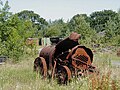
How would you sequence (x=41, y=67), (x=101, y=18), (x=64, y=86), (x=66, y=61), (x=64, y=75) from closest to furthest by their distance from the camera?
1. (x=64, y=86)
2. (x=64, y=75)
3. (x=66, y=61)
4. (x=41, y=67)
5. (x=101, y=18)

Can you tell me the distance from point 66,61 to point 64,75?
29.3 inches

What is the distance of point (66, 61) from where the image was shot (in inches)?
376

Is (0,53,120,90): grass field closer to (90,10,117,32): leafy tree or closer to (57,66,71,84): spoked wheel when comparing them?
(57,66,71,84): spoked wheel

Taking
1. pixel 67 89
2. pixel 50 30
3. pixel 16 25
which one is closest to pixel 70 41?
pixel 67 89

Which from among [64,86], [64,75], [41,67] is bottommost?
[64,86]

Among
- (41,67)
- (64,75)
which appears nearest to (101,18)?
(41,67)

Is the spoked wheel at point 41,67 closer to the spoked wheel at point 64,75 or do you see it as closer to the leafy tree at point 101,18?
the spoked wheel at point 64,75

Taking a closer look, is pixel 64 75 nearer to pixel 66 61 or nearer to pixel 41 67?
pixel 66 61

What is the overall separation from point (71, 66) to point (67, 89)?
1.75 meters

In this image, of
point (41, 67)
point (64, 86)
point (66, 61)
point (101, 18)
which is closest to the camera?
point (64, 86)

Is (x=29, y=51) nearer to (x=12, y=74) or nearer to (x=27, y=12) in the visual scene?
(x=12, y=74)

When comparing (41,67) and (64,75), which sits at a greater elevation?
(41,67)

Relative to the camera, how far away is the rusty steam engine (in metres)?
9.06

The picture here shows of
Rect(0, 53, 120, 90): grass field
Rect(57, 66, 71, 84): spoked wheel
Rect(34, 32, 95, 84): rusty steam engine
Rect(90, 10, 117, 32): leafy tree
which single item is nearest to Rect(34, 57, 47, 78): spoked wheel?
Rect(34, 32, 95, 84): rusty steam engine
